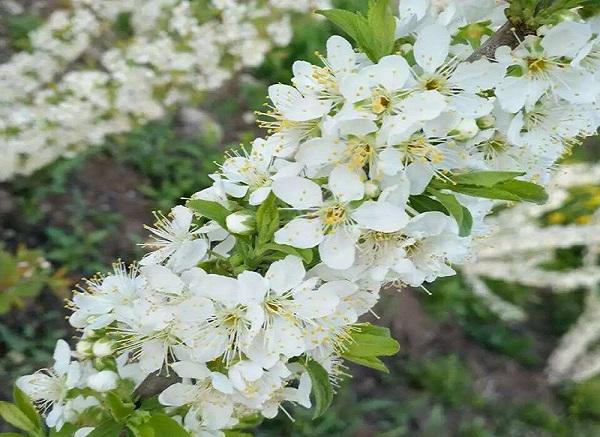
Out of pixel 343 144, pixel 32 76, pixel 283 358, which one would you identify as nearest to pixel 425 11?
pixel 343 144

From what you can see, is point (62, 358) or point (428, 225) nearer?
point (428, 225)

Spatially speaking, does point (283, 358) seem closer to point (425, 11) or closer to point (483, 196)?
point (483, 196)

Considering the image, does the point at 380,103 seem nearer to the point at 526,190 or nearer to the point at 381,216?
the point at 381,216

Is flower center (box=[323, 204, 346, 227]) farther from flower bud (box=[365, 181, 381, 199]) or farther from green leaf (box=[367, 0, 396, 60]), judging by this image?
green leaf (box=[367, 0, 396, 60])

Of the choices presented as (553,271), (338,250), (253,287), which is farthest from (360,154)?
(553,271)

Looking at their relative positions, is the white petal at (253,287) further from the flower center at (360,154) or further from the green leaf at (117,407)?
the green leaf at (117,407)

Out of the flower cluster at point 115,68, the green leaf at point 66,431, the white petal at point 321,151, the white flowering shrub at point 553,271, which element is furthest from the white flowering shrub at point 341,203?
the white flowering shrub at point 553,271
